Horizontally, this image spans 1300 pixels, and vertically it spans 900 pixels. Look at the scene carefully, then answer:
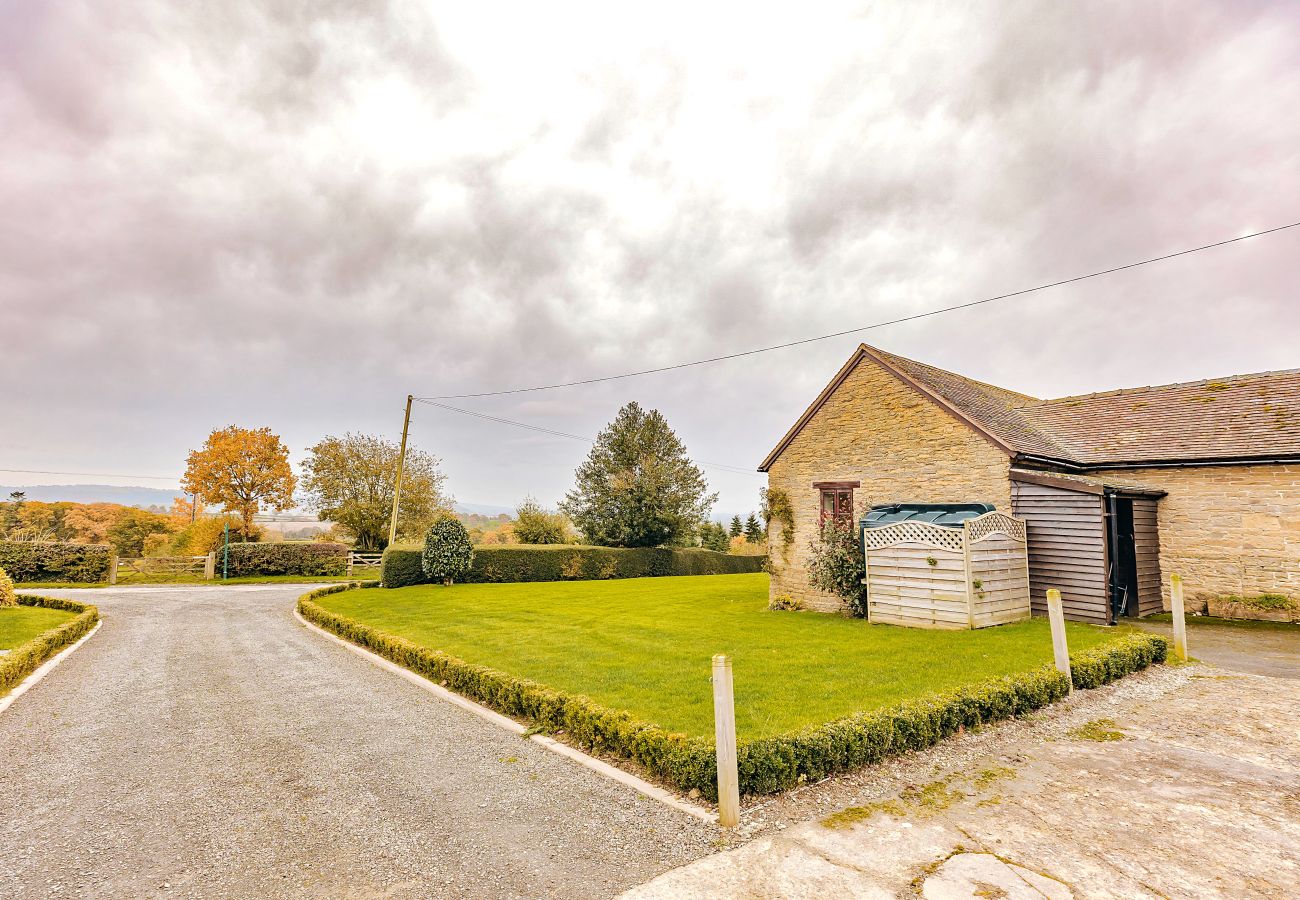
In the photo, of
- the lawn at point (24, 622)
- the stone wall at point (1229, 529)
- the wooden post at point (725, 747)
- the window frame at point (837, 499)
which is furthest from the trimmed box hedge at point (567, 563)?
the wooden post at point (725, 747)

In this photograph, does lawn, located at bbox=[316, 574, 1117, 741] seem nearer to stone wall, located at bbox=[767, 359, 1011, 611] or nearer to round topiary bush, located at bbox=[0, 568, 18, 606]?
stone wall, located at bbox=[767, 359, 1011, 611]

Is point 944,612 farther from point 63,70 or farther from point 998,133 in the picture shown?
point 63,70

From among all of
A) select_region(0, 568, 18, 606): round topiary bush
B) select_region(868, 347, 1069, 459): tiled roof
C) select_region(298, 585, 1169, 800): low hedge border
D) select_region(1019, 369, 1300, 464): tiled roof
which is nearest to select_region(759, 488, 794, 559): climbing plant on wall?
select_region(868, 347, 1069, 459): tiled roof

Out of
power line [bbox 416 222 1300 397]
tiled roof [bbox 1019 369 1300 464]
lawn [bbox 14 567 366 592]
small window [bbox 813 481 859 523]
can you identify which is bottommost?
lawn [bbox 14 567 366 592]

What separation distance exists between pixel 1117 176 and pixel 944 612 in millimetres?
11880

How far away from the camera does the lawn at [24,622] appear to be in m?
11.4

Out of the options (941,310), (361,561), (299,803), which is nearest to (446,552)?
(361,561)

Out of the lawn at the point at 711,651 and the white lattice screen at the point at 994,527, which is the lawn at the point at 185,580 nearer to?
the lawn at the point at 711,651

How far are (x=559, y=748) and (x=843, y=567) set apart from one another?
413 inches

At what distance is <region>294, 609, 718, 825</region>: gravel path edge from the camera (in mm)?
4629

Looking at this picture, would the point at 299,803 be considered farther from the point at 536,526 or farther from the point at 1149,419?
the point at 536,526

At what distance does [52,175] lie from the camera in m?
13.4

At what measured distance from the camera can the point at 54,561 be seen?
1039 inches

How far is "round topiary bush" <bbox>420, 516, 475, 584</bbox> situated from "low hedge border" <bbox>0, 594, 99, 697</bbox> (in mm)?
10759
